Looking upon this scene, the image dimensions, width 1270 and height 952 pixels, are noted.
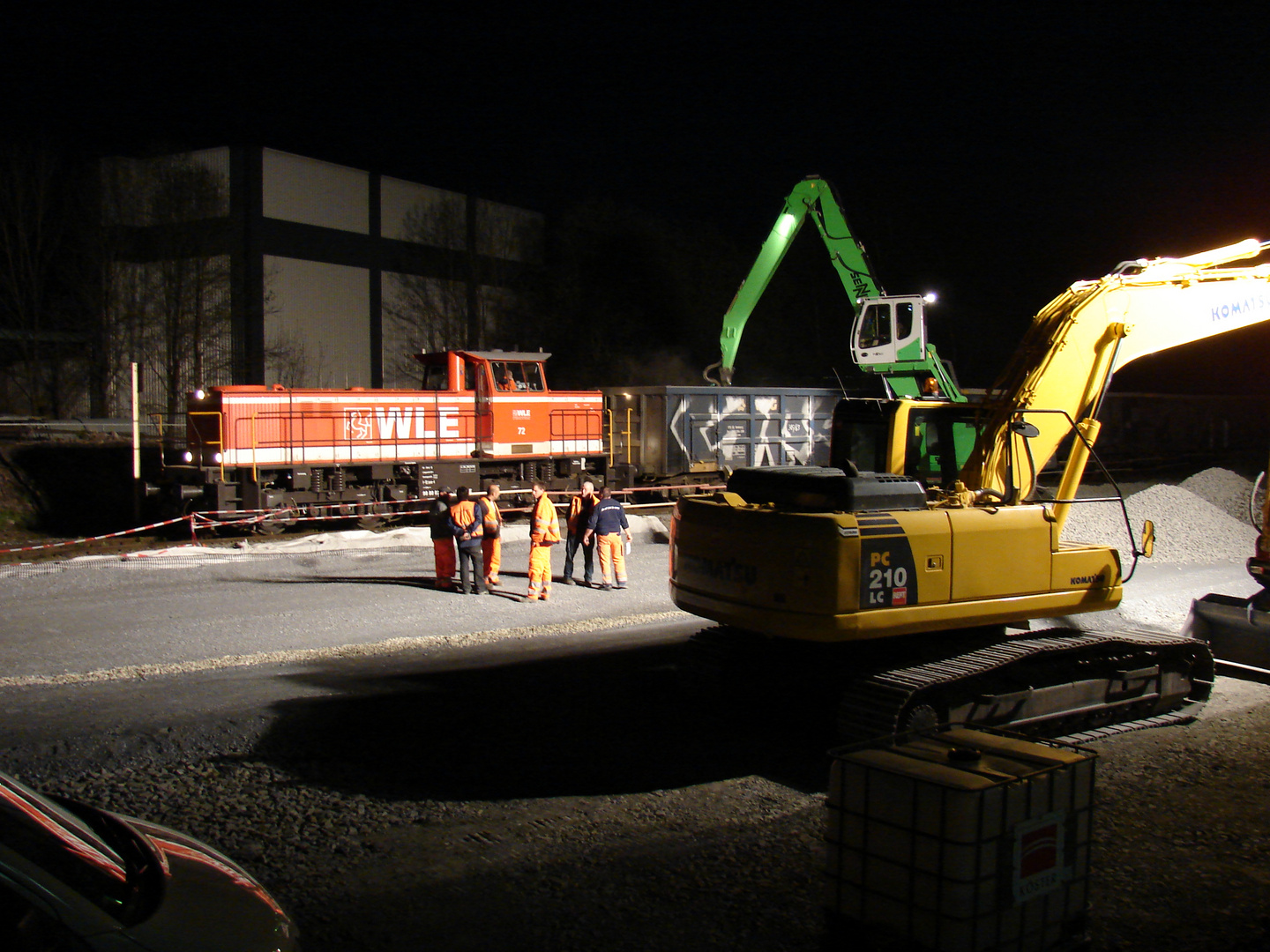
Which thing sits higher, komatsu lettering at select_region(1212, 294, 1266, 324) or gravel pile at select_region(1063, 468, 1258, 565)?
komatsu lettering at select_region(1212, 294, 1266, 324)

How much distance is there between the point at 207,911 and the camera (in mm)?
2908

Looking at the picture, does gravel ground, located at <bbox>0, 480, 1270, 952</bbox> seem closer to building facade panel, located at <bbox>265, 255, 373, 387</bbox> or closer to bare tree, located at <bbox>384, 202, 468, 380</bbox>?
building facade panel, located at <bbox>265, 255, 373, 387</bbox>

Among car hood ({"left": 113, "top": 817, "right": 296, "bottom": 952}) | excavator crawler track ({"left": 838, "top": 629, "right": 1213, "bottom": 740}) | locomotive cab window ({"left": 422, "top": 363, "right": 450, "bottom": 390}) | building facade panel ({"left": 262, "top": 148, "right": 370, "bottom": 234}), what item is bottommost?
excavator crawler track ({"left": 838, "top": 629, "right": 1213, "bottom": 740})

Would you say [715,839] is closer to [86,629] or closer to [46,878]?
[46,878]

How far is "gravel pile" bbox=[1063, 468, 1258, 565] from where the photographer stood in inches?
611

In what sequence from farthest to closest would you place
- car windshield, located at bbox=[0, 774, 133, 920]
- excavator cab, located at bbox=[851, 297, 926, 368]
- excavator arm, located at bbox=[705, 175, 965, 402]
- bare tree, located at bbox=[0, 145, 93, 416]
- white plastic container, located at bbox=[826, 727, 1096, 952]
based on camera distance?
bare tree, located at bbox=[0, 145, 93, 416] < excavator arm, located at bbox=[705, 175, 965, 402] < excavator cab, located at bbox=[851, 297, 926, 368] < white plastic container, located at bbox=[826, 727, 1096, 952] < car windshield, located at bbox=[0, 774, 133, 920]

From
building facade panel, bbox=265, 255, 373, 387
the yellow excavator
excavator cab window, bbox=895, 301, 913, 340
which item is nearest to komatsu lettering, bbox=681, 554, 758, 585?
the yellow excavator

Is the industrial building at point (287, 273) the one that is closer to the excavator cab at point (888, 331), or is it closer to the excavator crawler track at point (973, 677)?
the excavator cab at point (888, 331)

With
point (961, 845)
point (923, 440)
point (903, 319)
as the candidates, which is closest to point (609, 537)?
point (923, 440)

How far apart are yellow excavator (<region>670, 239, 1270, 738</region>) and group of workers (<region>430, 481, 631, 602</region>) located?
4.83 meters

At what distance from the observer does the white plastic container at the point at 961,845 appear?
385 cm

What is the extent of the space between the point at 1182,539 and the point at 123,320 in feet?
98.0

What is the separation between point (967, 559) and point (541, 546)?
7066 mm

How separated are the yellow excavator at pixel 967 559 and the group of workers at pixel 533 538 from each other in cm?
483
